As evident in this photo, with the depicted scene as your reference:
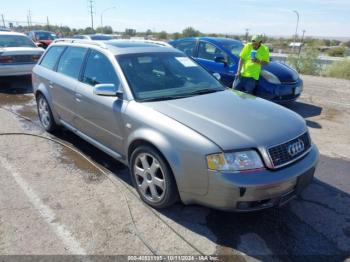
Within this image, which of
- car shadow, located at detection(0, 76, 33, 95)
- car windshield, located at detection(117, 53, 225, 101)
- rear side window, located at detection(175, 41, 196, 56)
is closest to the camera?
car windshield, located at detection(117, 53, 225, 101)

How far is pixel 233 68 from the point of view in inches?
296

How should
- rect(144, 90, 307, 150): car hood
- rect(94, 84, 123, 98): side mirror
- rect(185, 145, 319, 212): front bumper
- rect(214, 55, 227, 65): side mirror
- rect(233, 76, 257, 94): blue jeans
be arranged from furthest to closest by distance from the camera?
rect(214, 55, 227, 65): side mirror < rect(233, 76, 257, 94): blue jeans < rect(94, 84, 123, 98): side mirror < rect(144, 90, 307, 150): car hood < rect(185, 145, 319, 212): front bumper

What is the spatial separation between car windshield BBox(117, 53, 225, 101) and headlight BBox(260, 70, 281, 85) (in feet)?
10.3

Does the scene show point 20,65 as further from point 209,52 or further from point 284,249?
point 284,249

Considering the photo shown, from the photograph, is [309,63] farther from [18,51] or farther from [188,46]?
[18,51]

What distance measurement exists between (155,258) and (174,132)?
43.9 inches

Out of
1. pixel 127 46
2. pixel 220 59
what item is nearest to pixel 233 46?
pixel 220 59

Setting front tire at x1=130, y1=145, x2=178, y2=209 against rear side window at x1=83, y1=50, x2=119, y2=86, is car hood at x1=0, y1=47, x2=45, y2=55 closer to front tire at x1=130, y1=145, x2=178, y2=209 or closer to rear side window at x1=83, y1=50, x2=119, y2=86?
rear side window at x1=83, y1=50, x2=119, y2=86

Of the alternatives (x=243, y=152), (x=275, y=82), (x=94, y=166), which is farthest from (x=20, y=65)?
(x=243, y=152)

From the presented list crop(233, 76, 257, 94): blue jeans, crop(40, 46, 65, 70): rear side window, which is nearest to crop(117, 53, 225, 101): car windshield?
crop(40, 46, 65, 70): rear side window

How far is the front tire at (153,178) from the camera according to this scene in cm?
308

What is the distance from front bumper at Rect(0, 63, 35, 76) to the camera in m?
8.98

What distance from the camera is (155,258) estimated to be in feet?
8.91

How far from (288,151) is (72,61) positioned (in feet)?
10.9
